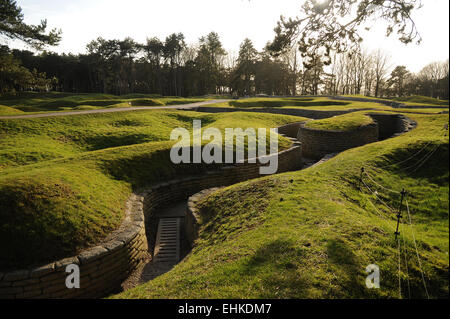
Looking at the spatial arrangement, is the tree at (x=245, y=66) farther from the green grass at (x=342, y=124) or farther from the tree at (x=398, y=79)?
the green grass at (x=342, y=124)

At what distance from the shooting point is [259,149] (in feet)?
37.1

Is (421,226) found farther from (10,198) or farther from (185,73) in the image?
(185,73)

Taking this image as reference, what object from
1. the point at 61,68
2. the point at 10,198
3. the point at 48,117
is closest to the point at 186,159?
the point at 10,198

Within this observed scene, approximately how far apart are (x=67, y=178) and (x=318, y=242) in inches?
236

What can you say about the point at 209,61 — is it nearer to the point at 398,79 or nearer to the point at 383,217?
the point at 398,79

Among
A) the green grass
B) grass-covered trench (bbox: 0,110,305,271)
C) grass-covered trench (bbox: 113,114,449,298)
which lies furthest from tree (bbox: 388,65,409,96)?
grass-covered trench (bbox: 113,114,449,298)

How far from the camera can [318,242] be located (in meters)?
4.02

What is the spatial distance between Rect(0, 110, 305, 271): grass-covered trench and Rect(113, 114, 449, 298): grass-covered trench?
2.08 metres

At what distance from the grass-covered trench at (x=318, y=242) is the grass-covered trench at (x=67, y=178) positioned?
2.08 meters

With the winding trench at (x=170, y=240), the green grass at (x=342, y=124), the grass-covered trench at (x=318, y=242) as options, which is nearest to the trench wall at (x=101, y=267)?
the winding trench at (x=170, y=240)

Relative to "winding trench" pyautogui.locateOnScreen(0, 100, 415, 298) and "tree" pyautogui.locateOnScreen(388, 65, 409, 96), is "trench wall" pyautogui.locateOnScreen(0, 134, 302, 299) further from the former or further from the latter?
"tree" pyautogui.locateOnScreen(388, 65, 409, 96)

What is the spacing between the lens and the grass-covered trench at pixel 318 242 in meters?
3.24

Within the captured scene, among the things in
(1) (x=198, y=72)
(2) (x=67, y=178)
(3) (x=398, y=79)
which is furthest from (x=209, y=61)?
(2) (x=67, y=178)

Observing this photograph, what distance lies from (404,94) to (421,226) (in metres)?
57.5
